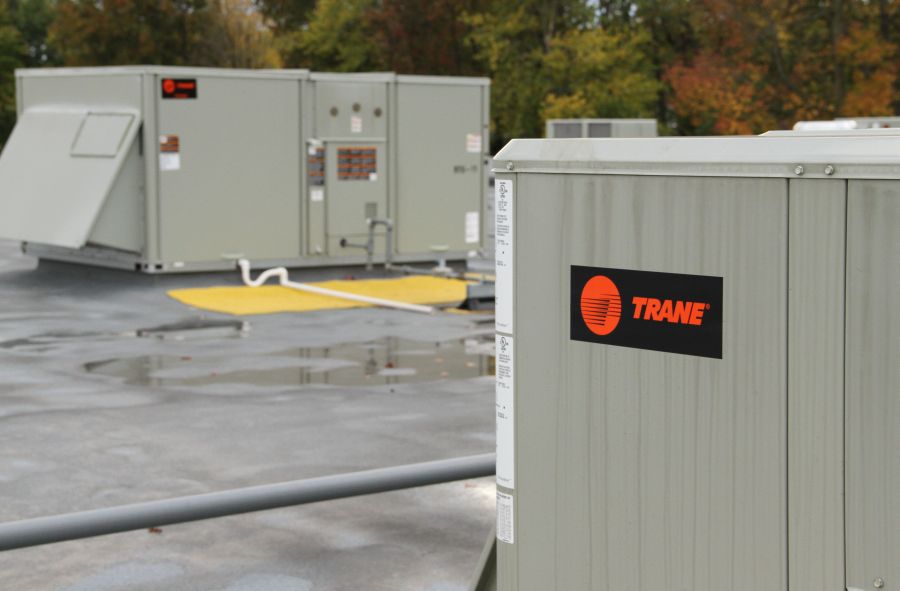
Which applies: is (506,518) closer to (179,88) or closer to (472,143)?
(179,88)

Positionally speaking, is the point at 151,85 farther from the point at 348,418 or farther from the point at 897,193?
the point at 897,193

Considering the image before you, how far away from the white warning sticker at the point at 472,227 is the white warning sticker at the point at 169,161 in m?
4.54

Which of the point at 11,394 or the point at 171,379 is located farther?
the point at 171,379

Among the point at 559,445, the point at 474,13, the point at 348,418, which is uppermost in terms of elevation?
the point at 474,13

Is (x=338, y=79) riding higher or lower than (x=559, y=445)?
higher

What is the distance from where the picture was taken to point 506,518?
338 centimetres

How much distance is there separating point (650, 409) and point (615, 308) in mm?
219

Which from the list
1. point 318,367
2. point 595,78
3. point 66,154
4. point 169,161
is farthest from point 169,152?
point 595,78

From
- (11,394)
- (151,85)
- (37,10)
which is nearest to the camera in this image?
(11,394)

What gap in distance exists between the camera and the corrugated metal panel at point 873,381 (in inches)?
103

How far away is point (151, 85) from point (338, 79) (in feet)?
8.77

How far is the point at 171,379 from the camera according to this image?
40.7 ft

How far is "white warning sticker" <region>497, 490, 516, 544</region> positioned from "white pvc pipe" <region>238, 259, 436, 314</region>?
44.1 ft

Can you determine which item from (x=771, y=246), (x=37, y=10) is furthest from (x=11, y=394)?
(x=37, y=10)
